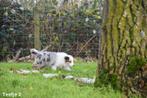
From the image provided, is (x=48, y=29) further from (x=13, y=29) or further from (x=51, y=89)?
(x=51, y=89)

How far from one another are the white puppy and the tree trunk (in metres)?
3.28

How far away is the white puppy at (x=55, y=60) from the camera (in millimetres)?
8875

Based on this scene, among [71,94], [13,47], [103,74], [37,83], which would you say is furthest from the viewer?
[13,47]

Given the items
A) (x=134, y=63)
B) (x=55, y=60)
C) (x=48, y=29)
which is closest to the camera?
(x=134, y=63)

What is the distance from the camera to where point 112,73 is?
5.44 metres

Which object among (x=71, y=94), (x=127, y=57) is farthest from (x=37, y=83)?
(x=127, y=57)

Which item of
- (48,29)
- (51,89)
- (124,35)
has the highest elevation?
(124,35)

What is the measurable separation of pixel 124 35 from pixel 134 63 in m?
0.40

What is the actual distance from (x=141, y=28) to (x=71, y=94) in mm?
1242

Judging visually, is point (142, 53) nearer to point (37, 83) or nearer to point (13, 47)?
point (37, 83)

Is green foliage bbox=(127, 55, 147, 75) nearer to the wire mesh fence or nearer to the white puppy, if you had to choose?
the white puppy

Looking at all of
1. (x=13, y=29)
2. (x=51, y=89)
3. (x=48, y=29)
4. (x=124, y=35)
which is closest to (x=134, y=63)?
(x=124, y=35)

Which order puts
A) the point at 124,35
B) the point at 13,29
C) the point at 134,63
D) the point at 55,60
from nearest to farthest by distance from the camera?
the point at 134,63 < the point at 124,35 < the point at 55,60 < the point at 13,29

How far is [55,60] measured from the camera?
8.94m
